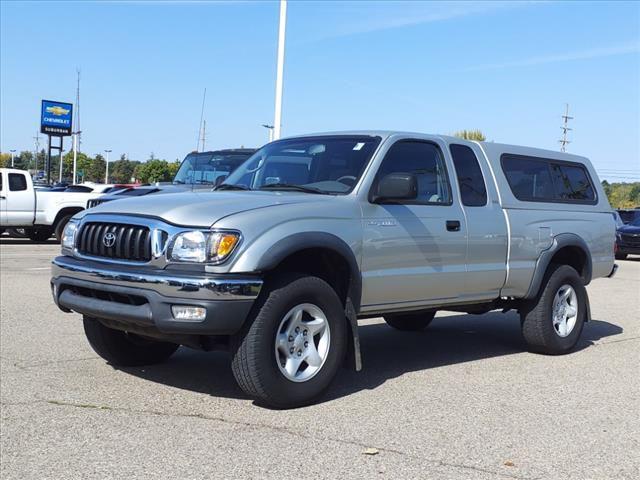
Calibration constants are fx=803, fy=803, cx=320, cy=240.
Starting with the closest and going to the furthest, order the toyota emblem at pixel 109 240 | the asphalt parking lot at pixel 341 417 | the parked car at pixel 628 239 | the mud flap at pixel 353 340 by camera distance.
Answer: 1. the asphalt parking lot at pixel 341 417
2. the toyota emblem at pixel 109 240
3. the mud flap at pixel 353 340
4. the parked car at pixel 628 239

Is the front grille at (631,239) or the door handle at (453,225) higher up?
the door handle at (453,225)

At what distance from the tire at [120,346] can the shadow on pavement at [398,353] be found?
0.09 metres

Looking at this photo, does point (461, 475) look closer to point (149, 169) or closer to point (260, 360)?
Result: point (260, 360)

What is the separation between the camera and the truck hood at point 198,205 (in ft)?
16.9

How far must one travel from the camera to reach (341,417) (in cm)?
518

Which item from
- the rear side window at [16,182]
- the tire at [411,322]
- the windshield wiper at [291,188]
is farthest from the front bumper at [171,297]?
the rear side window at [16,182]

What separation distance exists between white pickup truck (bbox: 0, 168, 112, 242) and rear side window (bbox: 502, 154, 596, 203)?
51.6 ft

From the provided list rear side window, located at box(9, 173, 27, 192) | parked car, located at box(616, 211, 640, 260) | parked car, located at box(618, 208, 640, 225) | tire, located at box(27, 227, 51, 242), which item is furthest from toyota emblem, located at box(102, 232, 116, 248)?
parked car, located at box(618, 208, 640, 225)

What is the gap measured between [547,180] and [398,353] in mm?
2334

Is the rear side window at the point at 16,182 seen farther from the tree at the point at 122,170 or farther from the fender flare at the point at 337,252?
the tree at the point at 122,170

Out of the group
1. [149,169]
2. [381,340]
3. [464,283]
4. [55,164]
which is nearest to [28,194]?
[381,340]

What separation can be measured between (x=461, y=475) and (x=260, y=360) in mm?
1520

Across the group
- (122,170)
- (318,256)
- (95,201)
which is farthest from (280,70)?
(122,170)

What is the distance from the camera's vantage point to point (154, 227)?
5172 mm
